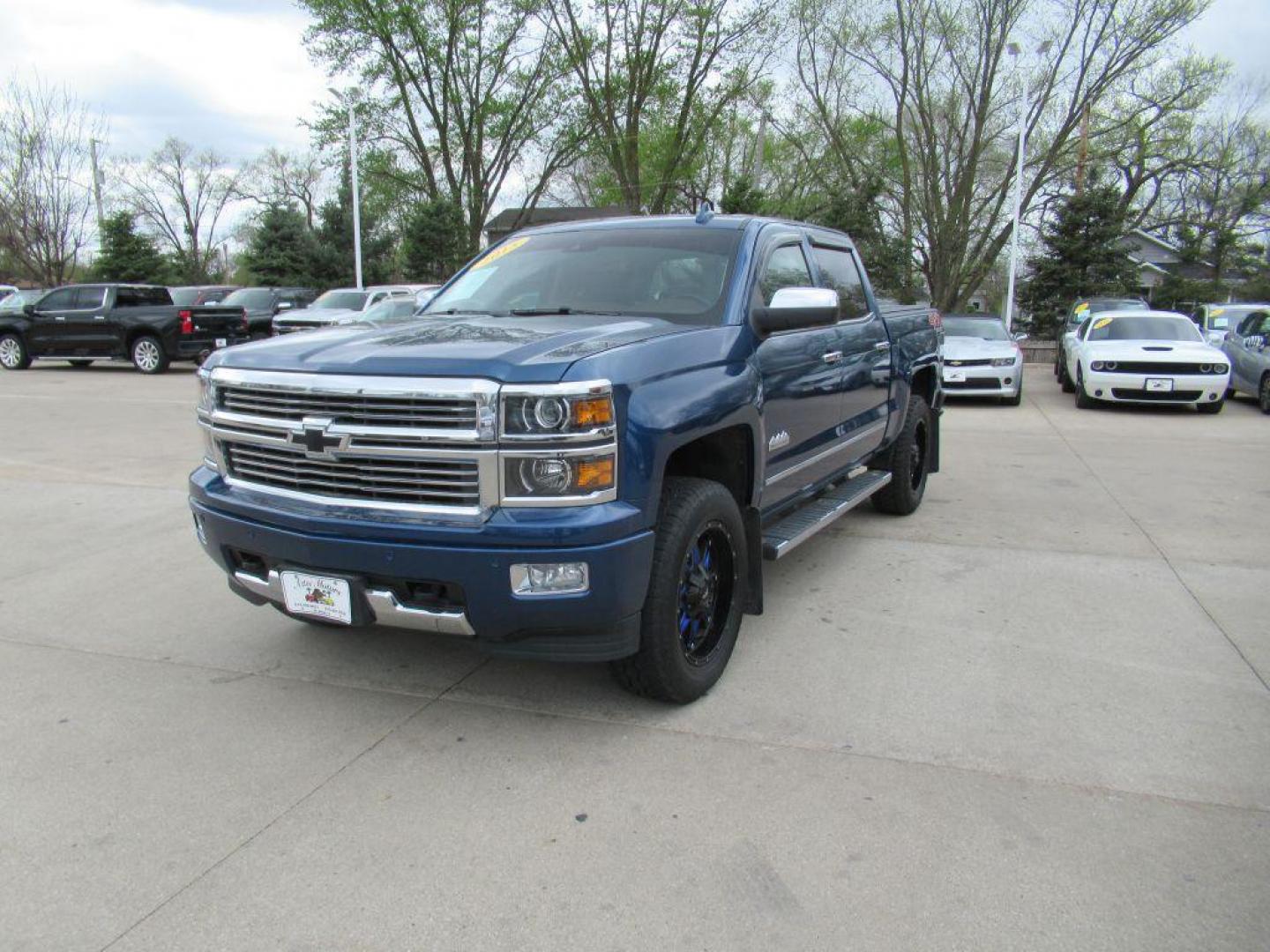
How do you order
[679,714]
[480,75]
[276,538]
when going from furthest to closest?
[480,75], [679,714], [276,538]

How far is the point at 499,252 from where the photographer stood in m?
4.97

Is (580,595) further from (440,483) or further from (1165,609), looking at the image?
(1165,609)

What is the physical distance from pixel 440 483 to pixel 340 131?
34.7 metres

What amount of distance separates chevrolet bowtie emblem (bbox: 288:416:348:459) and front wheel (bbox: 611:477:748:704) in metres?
1.15

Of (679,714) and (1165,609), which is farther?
(1165,609)

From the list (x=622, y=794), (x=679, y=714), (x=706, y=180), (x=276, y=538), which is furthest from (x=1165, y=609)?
(x=706, y=180)

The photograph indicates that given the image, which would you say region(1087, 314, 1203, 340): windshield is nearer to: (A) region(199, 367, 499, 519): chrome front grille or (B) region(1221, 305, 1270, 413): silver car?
(B) region(1221, 305, 1270, 413): silver car

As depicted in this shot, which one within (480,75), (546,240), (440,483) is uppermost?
(480,75)

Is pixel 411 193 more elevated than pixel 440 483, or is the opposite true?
pixel 411 193

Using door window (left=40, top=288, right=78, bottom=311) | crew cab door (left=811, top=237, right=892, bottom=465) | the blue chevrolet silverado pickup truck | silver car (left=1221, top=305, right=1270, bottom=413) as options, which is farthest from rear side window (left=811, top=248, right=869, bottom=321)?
door window (left=40, top=288, right=78, bottom=311)

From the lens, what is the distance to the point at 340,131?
33656 millimetres

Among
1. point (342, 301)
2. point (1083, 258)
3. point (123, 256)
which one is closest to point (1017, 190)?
point (1083, 258)

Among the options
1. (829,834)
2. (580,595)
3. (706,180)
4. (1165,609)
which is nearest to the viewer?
(829,834)

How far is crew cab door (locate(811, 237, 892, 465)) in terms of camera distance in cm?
522
